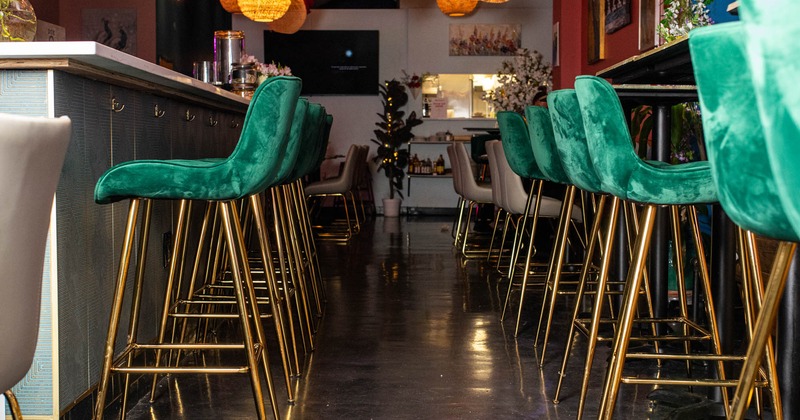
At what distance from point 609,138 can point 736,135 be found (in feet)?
2.99

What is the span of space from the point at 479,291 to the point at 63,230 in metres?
3.26

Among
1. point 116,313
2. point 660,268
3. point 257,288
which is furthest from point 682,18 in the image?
point 116,313

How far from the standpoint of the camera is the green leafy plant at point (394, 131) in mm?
11203

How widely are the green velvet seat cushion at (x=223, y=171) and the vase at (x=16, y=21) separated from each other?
0.62 metres

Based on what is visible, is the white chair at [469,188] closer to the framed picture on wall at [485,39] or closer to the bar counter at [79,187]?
the bar counter at [79,187]

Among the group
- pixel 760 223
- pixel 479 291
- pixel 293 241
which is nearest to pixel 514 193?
pixel 479 291

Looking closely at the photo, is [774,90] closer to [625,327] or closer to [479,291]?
[625,327]

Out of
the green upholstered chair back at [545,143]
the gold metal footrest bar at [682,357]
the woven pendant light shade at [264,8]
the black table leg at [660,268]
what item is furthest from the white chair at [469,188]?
the gold metal footrest bar at [682,357]

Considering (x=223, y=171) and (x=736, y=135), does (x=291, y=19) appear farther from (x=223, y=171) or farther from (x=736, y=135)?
(x=736, y=135)

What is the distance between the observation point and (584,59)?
8.16 m

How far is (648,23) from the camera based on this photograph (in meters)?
5.86

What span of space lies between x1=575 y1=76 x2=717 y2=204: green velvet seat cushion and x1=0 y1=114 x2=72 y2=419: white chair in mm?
1430

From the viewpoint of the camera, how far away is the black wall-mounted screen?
37.6 ft

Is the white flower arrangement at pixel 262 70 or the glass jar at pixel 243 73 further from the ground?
the white flower arrangement at pixel 262 70
